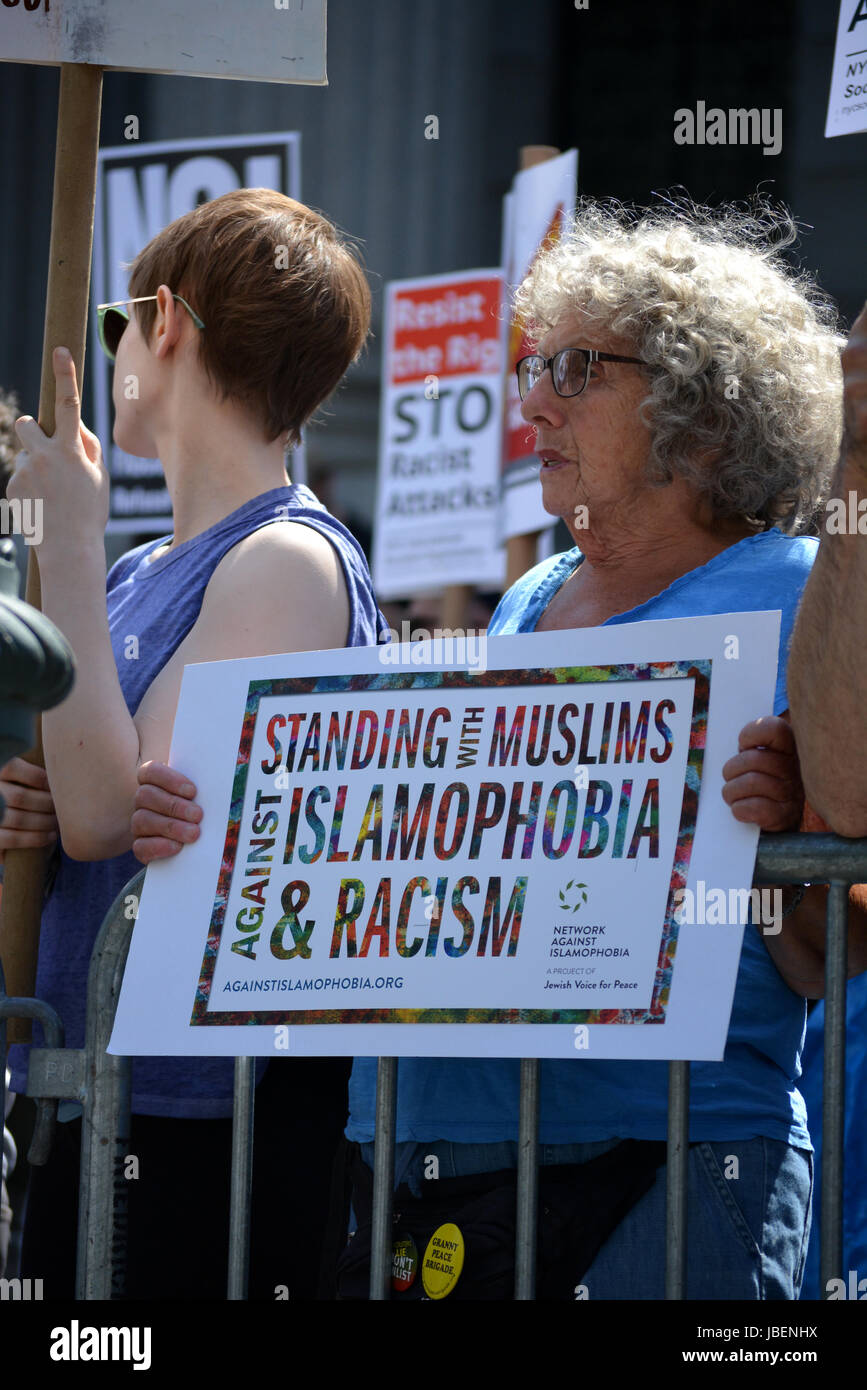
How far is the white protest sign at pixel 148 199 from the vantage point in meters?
4.82

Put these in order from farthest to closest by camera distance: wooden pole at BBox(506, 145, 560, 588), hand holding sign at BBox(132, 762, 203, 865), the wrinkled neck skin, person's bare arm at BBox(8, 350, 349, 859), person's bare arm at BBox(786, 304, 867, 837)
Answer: wooden pole at BBox(506, 145, 560, 588) → the wrinkled neck skin → person's bare arm at BBox(8, 350, 349, 859) → hand holding sign at BBox(132, 762, 203, 865) → person's bare arm at BBox(786, 304, 867, 837)

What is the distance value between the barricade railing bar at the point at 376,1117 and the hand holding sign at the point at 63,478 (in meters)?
0.48

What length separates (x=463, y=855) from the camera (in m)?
1.88

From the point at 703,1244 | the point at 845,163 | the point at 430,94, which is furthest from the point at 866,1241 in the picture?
the point at 430,94

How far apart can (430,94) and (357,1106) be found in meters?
5.66

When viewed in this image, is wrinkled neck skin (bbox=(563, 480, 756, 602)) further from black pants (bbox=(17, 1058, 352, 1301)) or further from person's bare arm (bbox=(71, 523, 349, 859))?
black pants (bbox=(17, 1058, 352, 1301))

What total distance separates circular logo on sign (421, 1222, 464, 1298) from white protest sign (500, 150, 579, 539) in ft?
7.21

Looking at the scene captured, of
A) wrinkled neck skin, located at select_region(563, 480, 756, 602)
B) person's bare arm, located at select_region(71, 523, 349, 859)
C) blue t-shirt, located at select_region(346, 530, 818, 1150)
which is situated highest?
wrinkled neck skin, located at select_region(563, 480, 756, 602)

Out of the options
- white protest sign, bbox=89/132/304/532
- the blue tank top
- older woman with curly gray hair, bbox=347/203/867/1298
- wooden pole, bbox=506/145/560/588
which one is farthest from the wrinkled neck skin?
white protest sign, bbox=89/132/304/532

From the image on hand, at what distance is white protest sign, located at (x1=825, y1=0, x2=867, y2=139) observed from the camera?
7.81 feet

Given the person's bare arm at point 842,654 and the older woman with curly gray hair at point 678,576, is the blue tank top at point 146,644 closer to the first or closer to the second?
the older woman with curly gray hair at point 678,576

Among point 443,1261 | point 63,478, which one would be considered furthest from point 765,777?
point 63,478

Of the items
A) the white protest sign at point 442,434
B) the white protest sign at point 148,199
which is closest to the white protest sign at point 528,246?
the white protest sign at point 442,434

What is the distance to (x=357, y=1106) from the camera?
207cm
